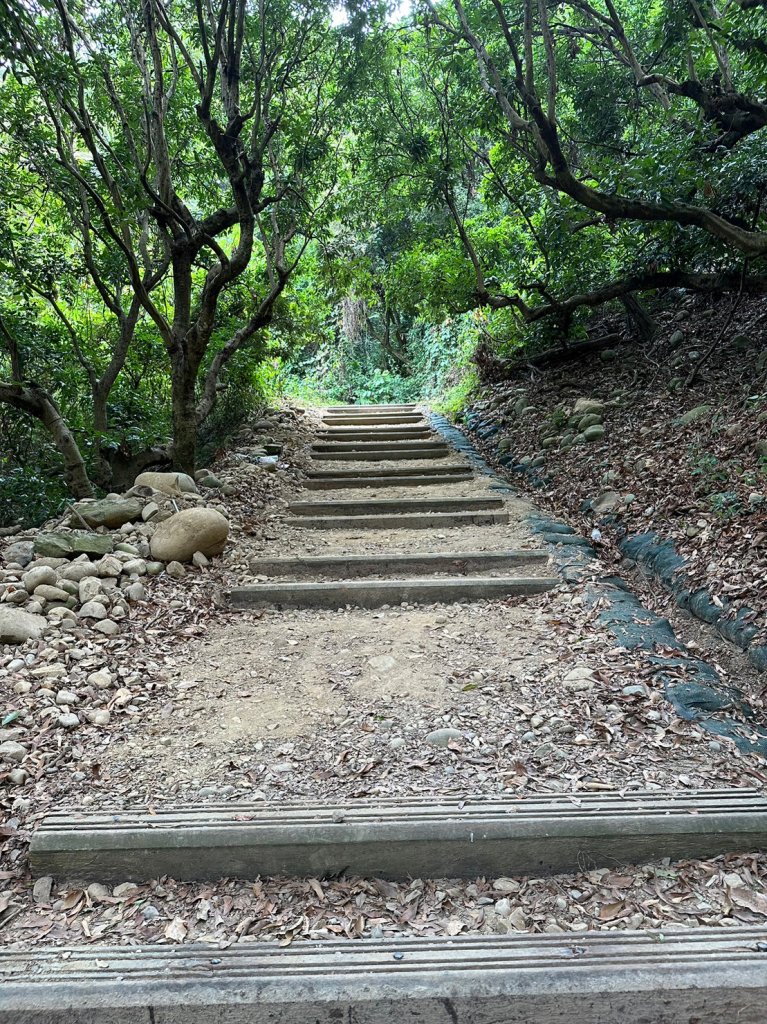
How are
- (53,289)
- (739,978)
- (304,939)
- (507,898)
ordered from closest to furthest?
1. (739,978)
2. (304,939)
3. (507,898)
4. (53,289)

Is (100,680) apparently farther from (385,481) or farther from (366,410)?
(366,410)

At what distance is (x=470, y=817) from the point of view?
163cm

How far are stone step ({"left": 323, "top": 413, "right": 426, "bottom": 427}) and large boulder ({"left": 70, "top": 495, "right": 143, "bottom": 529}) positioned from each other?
14.2 ft

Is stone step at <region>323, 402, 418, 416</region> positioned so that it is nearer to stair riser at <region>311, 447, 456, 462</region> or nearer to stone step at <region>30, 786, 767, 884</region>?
stair riser at <region>311, 447, 456, 462</region>

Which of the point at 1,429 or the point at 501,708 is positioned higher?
the point at 1,429

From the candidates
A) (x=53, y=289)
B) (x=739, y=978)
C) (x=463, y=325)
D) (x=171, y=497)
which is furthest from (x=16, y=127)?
(x=463, y=325)

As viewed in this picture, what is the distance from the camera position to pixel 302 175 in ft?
17.1

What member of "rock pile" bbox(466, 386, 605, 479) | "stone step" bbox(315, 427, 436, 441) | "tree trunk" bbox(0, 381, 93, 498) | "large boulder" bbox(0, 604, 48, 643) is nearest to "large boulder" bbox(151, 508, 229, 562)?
"large boulder" bbox(0, 604, 48, 643)

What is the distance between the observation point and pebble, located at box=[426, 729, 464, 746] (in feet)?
6.46

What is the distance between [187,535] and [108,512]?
53cm

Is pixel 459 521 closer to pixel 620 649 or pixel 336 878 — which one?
pixel 620 649

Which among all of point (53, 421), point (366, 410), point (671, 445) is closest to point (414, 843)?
point (671, 445)

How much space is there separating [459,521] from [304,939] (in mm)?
2996

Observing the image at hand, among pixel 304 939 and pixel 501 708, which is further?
pixel 501 708
